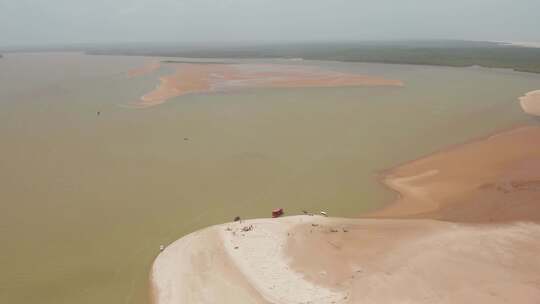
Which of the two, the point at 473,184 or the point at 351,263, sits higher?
the point at 473,184

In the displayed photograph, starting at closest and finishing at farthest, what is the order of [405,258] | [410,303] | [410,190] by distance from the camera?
1. [410,303]
2. [405,258]
3. [410,190]

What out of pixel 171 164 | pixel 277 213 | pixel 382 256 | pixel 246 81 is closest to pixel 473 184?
pixel 382 256

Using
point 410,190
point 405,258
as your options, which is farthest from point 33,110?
point 405,258

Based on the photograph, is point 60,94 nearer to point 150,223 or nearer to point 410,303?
point 150,223

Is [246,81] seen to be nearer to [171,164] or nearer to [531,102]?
[531,102]

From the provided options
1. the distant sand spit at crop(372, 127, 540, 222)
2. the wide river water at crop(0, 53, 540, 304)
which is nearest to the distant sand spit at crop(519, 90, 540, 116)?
the wide river water at crop(0, 53, 540, 304)

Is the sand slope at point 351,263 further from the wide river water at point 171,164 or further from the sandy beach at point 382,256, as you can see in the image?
the wide river water at point 171,164
